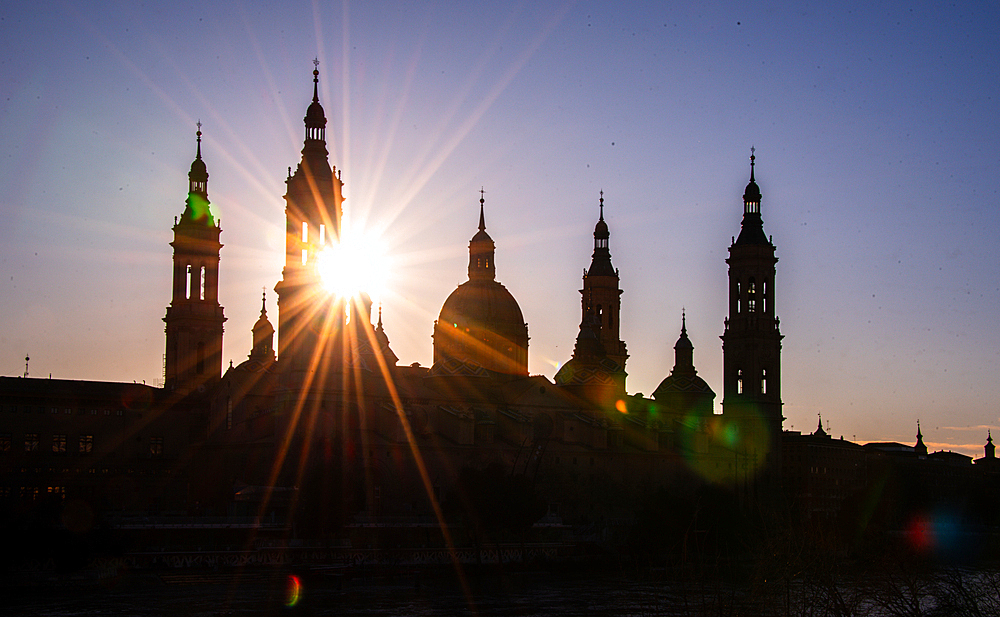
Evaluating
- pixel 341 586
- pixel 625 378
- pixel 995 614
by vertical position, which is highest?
pixel 625 378

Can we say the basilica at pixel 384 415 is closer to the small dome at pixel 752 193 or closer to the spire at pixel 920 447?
the small dome at pixel 752 193

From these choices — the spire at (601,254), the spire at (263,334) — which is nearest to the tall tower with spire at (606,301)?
the spire at (601,254)

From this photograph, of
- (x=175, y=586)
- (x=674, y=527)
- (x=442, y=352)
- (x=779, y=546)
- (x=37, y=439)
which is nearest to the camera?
(x=779, y=546)

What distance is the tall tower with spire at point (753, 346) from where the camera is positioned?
78562 mm

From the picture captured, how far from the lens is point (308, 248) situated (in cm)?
6091

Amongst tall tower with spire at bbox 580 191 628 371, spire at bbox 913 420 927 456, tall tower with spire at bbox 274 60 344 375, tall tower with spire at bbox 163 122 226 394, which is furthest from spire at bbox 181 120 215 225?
spire at bbox 913 420 927 456

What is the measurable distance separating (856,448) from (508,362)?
57064 mm

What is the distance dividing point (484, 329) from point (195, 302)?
18585 millimetres

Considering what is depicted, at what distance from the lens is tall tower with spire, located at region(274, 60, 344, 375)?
2384 inches

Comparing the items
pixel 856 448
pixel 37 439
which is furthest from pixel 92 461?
pixel 856 448

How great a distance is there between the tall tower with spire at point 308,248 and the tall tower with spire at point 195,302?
10.6 m

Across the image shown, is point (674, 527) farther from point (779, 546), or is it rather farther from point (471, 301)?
point (779, 546)

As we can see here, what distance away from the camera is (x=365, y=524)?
55000mm

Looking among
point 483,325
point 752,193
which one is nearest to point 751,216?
point 752,193
